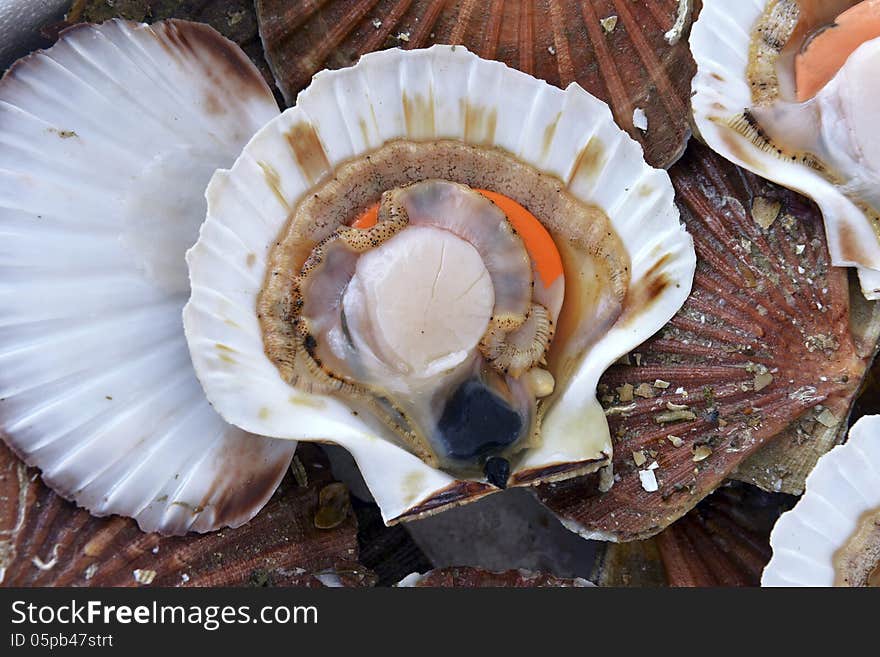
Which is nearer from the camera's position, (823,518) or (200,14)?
(823,518)

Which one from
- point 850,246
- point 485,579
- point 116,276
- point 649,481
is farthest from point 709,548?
point 116,276

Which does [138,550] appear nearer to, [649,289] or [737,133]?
[649,289]

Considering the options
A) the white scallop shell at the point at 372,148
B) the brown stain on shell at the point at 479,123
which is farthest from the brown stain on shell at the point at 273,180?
the brown stain on shell at the point at 479,123

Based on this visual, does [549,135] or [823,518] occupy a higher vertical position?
[549,135]

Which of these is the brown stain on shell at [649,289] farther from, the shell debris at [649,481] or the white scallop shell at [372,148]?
the shell debris at [649,481]

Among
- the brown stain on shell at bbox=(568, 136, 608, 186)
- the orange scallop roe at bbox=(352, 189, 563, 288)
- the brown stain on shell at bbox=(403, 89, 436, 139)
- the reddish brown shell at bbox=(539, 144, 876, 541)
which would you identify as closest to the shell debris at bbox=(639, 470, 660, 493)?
the reddish brown shell at bbox=(539, 144, 876, 541)
